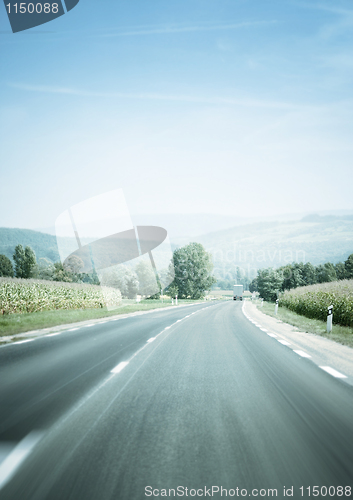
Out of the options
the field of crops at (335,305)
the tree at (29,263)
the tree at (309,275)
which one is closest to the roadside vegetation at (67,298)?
the field of crops at (335,305)

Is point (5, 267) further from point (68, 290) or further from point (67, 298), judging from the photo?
point (67, 298)

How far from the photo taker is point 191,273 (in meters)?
88.4

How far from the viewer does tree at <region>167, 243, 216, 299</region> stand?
88.0m

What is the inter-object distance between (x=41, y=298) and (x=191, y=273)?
6657 cm

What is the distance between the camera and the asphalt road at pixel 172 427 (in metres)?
3.00

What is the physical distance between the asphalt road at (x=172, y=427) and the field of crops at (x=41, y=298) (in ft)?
43.6

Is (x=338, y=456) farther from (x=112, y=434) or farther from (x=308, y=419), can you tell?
(x=112, y=434)

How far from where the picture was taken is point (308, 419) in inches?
176

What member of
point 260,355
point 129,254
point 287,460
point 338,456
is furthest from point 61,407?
point 129,254

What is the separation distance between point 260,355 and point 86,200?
1090 centimetres
